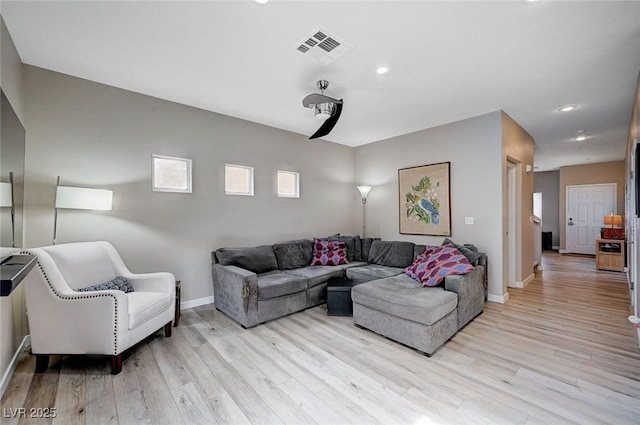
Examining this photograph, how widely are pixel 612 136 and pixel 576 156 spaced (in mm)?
1936

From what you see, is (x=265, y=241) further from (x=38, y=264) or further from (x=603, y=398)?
(x=603, y=398)

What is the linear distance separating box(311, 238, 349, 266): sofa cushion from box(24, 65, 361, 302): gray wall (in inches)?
23.2

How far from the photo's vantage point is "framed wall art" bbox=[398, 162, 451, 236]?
441 cm

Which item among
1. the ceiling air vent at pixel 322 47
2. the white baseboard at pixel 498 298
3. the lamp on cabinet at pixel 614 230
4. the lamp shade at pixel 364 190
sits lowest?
the white baseboard at pixel 498 298

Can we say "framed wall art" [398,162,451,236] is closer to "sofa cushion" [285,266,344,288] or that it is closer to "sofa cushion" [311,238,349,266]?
"sofa cushion" [311,238,349,266]

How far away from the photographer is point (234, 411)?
1.79 m

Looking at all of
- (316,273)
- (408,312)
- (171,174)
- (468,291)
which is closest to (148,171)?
(171,174)

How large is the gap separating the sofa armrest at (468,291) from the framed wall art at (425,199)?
117cm

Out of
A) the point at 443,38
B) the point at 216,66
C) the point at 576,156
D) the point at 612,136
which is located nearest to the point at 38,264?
the point at 216,66

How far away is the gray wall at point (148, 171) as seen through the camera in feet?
9.04

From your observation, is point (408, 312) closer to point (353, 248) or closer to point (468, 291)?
point (468, 291)

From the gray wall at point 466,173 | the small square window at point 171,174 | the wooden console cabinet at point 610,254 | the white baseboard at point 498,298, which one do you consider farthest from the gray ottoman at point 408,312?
the wooden console cabinet at point 610,254

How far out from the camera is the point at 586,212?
7855 millimetres

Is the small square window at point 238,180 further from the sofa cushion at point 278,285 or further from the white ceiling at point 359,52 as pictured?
the sofa cushion at point 278,285
